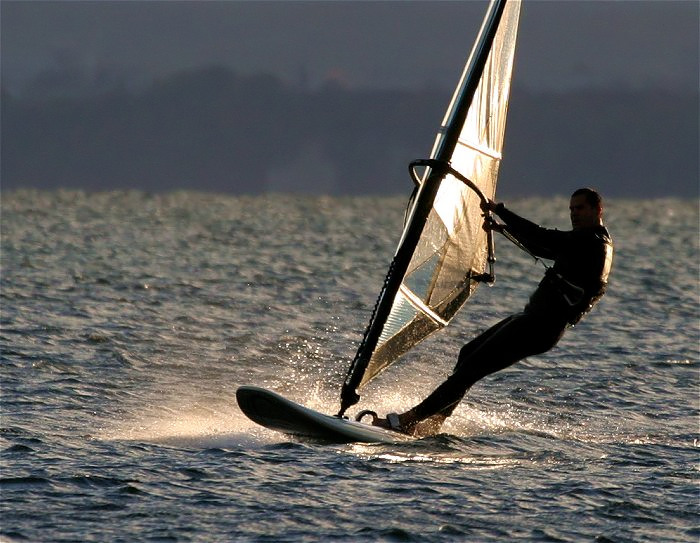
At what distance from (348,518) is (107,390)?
17.1 ft

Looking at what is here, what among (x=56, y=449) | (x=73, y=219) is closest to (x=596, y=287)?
(x=56, y=449)

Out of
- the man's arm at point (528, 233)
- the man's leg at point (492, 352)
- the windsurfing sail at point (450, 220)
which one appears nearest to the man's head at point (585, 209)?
the man's arm at point (528, 233)

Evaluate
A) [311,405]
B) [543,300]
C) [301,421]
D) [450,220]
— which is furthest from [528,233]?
[311,405]

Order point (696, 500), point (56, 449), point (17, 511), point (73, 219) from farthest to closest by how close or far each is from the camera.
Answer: point (73, 219)
point (56, 449)
point (696, 500)
point (17, 511)

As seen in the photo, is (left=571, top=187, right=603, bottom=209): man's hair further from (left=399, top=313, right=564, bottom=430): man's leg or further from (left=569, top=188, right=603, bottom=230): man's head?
(left=399, top=313, right=564, bottom=430): man's leg

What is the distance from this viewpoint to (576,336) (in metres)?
19.2

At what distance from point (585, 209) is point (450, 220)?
1.34 m

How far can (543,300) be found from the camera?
11.2 metres

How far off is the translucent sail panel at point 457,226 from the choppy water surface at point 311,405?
1.05 m

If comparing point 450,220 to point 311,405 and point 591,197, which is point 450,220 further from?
point 311,405

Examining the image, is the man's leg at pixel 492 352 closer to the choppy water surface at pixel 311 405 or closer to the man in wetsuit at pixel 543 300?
the man in wetsuit at pixel 543 300

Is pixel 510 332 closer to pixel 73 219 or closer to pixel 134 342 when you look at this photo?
pixel 134 342

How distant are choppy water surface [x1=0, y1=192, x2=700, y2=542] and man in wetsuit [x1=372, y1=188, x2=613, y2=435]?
0.35m

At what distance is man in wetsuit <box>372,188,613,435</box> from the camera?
1085cm
